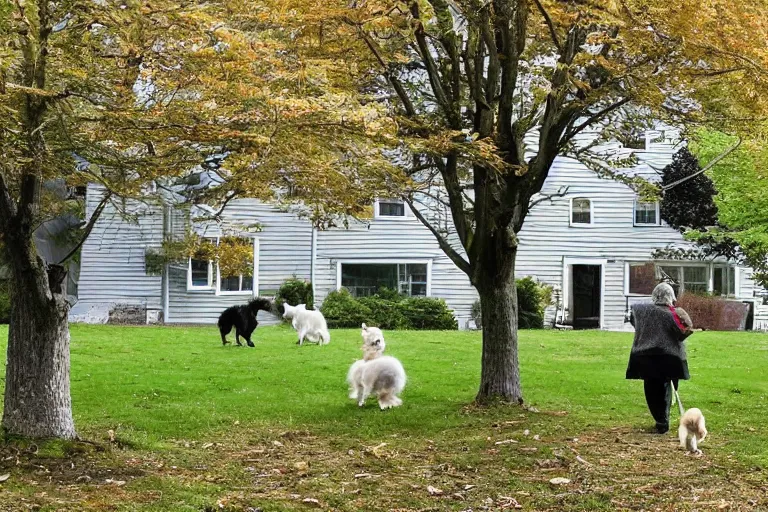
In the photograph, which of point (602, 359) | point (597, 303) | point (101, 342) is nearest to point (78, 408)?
point (101, 342)

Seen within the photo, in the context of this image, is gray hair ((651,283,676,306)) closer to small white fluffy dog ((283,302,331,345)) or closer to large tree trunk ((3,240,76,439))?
large tree trunk ((3,240,76,439))

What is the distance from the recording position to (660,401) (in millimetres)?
9898

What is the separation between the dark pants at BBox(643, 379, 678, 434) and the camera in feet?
Answer: 32.0

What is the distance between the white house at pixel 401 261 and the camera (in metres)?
29.2

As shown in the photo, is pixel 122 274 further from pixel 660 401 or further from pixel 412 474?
pixel 412 474

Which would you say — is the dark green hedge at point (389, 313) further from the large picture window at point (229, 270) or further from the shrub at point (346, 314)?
the large picture window at point (229, 270)

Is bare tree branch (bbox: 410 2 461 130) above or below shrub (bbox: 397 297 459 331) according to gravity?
above

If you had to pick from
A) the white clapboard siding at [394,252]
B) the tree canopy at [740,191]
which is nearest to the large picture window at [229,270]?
the white clapboard siding at [394,252]

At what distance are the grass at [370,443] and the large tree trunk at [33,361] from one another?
0.85 ft

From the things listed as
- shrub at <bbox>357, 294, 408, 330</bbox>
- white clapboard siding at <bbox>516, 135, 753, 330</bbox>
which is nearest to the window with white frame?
shrub at <bbox>357, 294, 408, 330</bbox>

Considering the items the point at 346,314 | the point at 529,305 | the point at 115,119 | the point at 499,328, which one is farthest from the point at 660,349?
the point at 529,305

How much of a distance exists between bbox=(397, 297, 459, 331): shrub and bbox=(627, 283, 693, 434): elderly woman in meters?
17.6

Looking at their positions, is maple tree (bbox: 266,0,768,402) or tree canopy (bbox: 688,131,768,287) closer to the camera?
maple tree (bbox: 266,0,768,402)

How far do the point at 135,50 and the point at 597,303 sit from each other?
27053 mm
